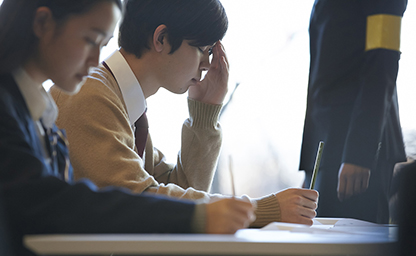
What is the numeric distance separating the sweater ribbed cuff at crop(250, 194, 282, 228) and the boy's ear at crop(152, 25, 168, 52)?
0.51 metres

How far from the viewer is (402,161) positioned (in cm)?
114

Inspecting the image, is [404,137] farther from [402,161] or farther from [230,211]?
[230,211]

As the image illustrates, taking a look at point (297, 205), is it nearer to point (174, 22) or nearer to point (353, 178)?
point (353, 178)

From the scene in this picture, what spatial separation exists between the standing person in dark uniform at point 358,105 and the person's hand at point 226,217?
0.79 meters

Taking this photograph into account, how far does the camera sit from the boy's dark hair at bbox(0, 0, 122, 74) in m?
0.55

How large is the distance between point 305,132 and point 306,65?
1.45 feet

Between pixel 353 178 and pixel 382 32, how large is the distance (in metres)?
0.42

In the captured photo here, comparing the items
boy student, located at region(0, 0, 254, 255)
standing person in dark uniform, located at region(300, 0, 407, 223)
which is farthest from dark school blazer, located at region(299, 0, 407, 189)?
boy student, located at region(0, 0, 254, 255)

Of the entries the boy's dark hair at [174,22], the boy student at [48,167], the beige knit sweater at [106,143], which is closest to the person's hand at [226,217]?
the boy student at [48,167]

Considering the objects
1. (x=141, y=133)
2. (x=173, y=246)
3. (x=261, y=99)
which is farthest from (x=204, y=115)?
(x=173, y=246)

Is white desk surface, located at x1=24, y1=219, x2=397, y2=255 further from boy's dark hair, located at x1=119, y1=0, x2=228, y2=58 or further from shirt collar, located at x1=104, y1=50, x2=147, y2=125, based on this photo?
boy's dark hair, located at x1=119, y1=0, x2=228, y2=58

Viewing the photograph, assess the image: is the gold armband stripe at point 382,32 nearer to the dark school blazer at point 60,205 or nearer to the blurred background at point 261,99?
the blurred background at point 261,99

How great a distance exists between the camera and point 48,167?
1.58 feet

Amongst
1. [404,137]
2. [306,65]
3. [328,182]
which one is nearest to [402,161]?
[404,137]
